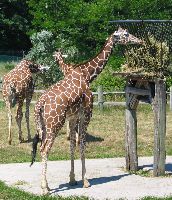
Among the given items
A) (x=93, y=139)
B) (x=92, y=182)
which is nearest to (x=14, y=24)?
(x=93, y=139)

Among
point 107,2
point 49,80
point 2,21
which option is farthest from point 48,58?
point 2,21

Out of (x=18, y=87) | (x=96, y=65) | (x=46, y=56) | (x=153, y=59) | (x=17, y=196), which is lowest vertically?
(x=17, y=196)

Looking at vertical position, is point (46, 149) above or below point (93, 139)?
above

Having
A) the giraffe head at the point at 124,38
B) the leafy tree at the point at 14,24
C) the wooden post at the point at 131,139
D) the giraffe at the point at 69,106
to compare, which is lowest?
the wooden post at the point at 131,139

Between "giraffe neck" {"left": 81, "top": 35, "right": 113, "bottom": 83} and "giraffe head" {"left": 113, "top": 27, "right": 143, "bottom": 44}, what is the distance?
0.59 feet

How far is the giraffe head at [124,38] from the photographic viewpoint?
40.3 feet

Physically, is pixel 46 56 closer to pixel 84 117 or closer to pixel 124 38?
pixel 124 38

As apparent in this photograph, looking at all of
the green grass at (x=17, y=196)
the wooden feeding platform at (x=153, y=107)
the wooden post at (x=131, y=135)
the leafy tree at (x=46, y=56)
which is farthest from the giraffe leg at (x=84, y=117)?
the leafy tree at (x=46, y=56)

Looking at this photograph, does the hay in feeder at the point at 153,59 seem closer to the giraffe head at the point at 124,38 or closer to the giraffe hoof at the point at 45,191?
the giraffe head at the point at 124,38

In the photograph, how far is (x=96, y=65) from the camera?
12328 millimetres

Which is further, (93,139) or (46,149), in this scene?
(93,139)

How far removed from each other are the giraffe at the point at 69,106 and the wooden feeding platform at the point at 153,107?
2.47ft

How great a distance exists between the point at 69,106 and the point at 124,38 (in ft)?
6.90

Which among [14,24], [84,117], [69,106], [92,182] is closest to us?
[69,106]
